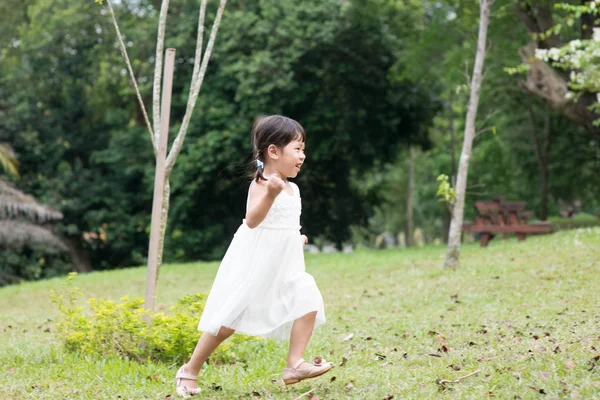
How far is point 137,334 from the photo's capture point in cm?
596

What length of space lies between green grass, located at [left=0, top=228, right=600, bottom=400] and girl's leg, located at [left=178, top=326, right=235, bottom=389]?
226 millimetres

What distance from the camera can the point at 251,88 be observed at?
21.4m

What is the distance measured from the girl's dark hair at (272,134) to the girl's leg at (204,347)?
3.07ft

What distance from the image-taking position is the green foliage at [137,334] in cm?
593

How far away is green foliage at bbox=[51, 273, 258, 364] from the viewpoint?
5.93 meters

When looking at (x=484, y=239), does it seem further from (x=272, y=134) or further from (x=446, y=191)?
(x=272, y=134)

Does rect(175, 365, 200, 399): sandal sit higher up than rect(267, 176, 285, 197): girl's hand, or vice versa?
rect(267, 176, 285, 197): girl's hand

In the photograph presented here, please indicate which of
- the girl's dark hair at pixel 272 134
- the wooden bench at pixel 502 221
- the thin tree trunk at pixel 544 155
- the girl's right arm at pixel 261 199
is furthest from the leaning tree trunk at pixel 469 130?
the thin tree trunk at pixel 544 155

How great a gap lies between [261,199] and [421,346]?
2.73 metres

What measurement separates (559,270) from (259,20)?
45.1 feet

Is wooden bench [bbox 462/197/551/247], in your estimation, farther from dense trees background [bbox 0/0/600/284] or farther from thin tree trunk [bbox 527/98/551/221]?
thin tree trunk [bbox 527/98/551/221]

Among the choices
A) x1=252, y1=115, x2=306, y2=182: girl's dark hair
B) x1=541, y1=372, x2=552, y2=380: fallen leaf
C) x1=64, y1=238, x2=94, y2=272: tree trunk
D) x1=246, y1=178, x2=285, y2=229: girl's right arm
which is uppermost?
x1=252, y1=115, x2=306, y2=182: girl's dark hair

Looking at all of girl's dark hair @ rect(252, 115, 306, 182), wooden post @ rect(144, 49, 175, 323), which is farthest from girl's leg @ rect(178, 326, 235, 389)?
wooden post @ rect(144, 49, 175, 323)

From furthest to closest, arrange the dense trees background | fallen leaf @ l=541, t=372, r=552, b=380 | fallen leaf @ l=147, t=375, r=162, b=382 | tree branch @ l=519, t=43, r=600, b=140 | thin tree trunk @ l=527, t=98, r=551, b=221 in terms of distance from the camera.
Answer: thin tree trunk @ l=527, t=98, r=551, b=221, the dense trees background, tree branch @ l=519, t=43, r=600, b=140, fallen leaf @ l=147, t=375, r=162, b=382, fallen leaf @ l=541, t=372, r=552, b=380
